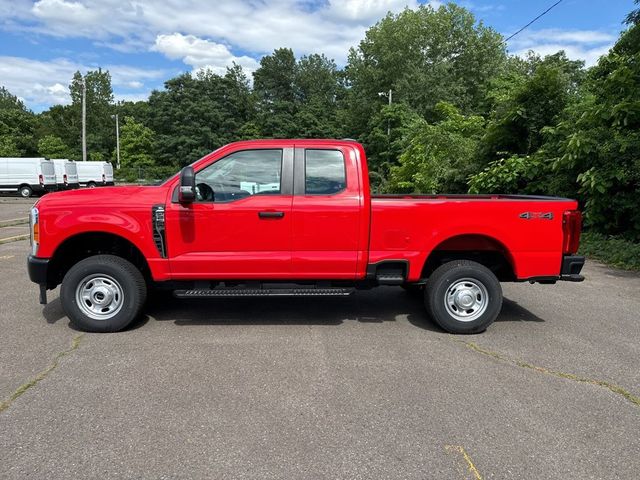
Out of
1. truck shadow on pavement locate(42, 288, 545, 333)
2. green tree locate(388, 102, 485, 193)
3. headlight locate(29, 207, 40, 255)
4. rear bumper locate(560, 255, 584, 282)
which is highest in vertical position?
green tree locate(388, 102, 485, 193)

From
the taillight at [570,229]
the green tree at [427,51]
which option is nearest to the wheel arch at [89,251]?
the taillight at [570,229]

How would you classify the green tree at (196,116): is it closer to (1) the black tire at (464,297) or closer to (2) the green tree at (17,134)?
(2) the green tree at (17,134)

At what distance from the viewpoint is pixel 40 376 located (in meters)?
Answer: 3.94

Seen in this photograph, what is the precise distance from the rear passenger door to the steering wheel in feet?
2.82

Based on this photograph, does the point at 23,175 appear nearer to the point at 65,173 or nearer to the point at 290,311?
the point at 65,173

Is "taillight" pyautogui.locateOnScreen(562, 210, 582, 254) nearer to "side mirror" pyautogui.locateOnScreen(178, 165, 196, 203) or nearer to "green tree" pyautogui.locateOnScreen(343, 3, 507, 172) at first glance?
"side mirror" pyautogui.locateOnScreen(178, 165, 196, 203)

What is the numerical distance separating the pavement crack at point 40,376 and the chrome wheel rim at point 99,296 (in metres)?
0.30

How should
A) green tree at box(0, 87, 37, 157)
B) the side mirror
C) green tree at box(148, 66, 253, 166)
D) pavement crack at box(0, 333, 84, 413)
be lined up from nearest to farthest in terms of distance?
pavement crack at box(0, 333, 84, 413)
the side mirror
green tree at box(0, 87, 37, 157)
green tree at box(148, 66, 253, 166)

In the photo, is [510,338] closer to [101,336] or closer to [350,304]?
[350,304]

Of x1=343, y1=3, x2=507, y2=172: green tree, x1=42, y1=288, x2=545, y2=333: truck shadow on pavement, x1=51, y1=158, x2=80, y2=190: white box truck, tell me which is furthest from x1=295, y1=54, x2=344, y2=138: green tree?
x1=42, y1=288, x2=545, y2=333: truck shadow on pavement

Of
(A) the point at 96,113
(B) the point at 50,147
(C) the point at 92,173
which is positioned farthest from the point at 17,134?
(C) the point at 92,173

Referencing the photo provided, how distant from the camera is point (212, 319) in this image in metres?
5.51

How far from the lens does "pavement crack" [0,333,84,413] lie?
11.5 ft

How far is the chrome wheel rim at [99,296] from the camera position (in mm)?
4943
